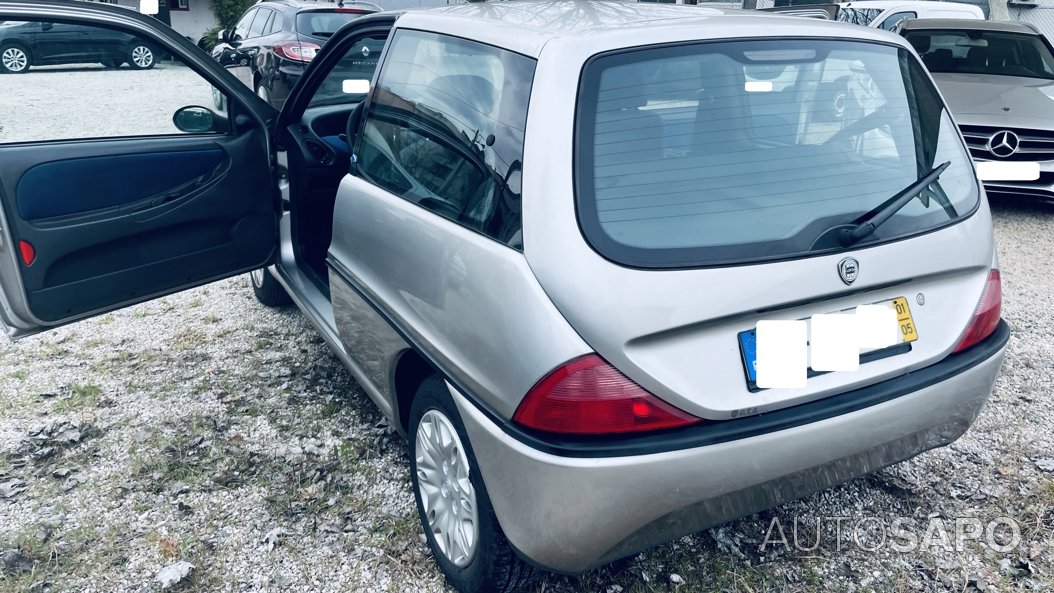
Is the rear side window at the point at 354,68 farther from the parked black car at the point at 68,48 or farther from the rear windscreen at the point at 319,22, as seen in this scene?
the parked black car at the point at 68,48

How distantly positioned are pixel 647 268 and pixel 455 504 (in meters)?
0.99

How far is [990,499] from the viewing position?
9.35 feet

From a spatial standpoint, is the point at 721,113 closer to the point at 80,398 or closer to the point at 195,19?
the point at 80,398

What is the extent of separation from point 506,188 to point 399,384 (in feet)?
3.11

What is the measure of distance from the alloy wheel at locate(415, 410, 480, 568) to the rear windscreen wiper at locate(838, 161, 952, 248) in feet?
3.86

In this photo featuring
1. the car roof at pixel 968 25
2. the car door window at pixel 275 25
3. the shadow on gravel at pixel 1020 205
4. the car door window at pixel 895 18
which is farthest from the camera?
the car door window at pixel 275 25

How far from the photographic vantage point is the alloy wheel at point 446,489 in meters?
2.24

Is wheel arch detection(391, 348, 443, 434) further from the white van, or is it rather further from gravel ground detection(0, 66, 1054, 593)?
the white van

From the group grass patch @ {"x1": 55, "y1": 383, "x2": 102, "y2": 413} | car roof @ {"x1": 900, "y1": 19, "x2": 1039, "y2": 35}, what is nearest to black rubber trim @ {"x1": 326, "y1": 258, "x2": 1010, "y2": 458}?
grass patch @ {"x1": 55, "y1": 383, "x2": 102, "y2": 413}

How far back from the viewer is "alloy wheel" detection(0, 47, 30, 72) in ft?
9.48

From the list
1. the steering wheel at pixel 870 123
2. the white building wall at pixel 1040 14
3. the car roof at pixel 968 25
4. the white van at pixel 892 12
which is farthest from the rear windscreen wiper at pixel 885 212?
the white building wall at pixel 1040 14

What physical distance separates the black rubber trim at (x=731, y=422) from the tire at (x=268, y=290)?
8.91 ft

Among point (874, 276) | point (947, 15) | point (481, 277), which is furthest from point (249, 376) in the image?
point (947, 15)

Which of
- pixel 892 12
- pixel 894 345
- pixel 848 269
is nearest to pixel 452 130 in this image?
pixel 848 269
